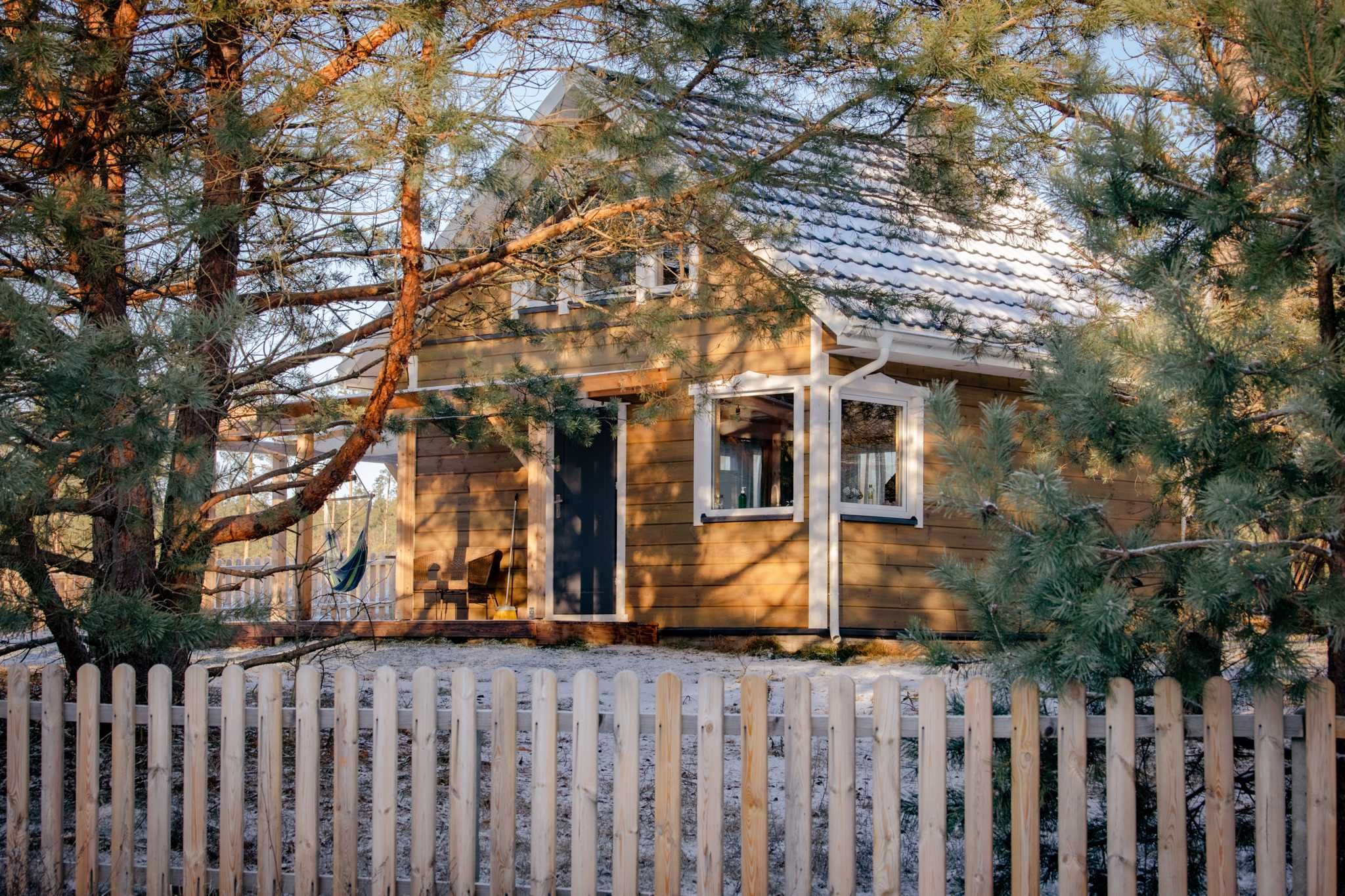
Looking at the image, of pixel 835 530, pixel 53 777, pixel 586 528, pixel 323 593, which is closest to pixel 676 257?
pixel 835 530

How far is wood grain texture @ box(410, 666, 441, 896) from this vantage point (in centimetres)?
440

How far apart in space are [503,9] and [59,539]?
3.00 m

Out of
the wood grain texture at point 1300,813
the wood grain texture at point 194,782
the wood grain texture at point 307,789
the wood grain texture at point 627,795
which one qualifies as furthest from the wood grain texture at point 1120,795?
the wood grain texture at point 194,782

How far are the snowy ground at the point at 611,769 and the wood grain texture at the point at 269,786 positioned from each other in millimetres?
575

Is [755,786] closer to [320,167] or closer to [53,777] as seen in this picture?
[53,777]

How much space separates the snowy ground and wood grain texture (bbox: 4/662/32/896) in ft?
2.41

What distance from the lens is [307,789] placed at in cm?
460

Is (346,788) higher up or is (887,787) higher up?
(887,787)

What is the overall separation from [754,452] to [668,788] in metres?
7.34

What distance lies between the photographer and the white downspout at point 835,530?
10.8m

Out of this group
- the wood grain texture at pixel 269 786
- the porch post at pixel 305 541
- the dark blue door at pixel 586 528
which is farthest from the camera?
the dark blue door at pixel 586 528

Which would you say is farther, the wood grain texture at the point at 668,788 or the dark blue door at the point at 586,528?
the dark blue door at the point at 586,528

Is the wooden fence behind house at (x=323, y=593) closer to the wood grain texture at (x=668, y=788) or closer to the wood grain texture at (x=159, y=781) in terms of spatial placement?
the wood grain texture at (x=159, y=781)

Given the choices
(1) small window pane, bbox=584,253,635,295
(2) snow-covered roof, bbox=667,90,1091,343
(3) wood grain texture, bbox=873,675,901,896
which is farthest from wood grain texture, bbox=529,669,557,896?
Answer: (1) small window pane, bbox=584,253,635,295
